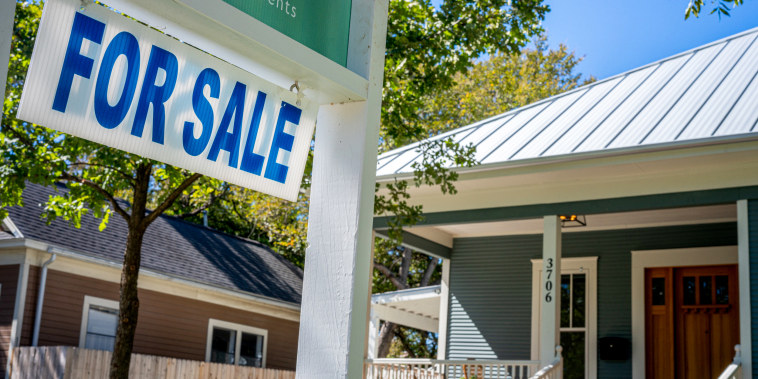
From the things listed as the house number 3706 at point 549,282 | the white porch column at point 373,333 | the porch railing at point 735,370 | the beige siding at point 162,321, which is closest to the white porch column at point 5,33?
the porch railing at point 735,370

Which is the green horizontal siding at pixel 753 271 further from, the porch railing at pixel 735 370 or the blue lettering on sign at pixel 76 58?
the blue lettering on sign at pixel 76 58

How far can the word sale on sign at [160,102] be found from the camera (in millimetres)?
2693

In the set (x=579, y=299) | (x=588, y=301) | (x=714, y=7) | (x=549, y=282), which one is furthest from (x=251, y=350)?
(x=714, y=7)

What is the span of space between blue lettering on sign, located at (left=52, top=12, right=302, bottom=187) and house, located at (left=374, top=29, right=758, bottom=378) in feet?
24.9

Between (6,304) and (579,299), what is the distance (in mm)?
10817

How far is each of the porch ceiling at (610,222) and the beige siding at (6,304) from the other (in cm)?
783

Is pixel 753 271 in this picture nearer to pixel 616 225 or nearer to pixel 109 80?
pixel 616 225

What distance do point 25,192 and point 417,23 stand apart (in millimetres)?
10651

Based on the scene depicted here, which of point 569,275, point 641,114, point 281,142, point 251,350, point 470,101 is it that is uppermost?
point 470,101

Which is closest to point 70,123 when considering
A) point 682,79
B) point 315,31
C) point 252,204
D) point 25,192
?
point 315,31

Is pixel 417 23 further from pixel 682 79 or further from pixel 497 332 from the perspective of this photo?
pixel 497 332

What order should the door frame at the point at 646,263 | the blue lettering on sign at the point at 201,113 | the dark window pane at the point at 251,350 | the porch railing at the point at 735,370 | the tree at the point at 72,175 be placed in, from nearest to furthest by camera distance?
the blue lettering on sign at the point at 201,113 → the porch railing at the point at 735,370 → the tree at the point at 72,175 → the door frame at the point at 646,263 → the dark window pane at the point at 251,350

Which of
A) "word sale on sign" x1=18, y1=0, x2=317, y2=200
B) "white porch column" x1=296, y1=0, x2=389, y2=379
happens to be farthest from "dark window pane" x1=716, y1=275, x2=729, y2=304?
"word sale on sign" x1=18, y1=0, x2=317, y2=200

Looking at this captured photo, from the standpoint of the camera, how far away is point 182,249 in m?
21.1
